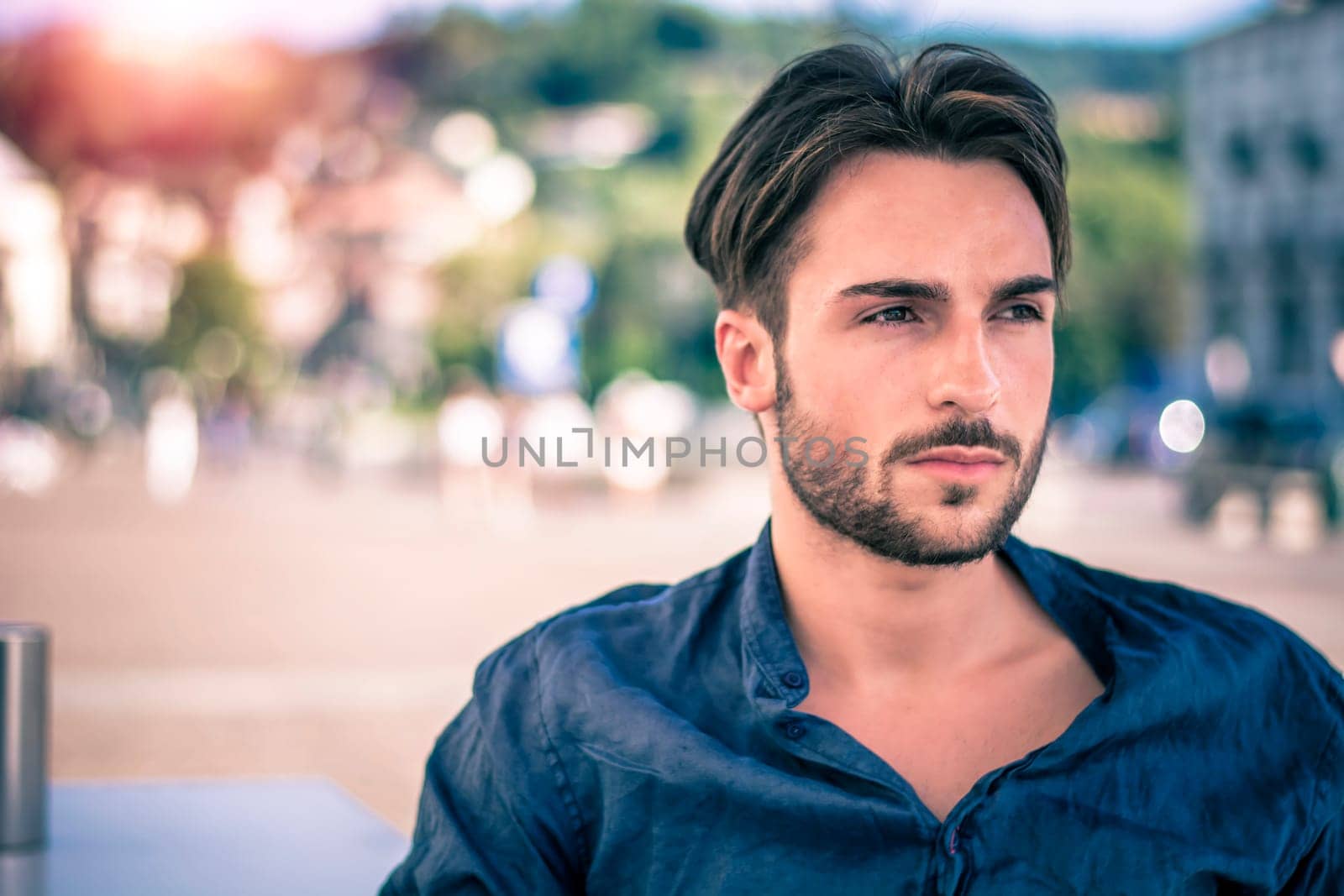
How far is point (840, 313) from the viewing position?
1765 mm

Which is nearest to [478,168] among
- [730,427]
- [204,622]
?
[730,427]

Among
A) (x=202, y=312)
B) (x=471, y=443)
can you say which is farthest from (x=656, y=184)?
(x=202, y=312)

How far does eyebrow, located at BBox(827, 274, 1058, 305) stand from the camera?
1.73 m

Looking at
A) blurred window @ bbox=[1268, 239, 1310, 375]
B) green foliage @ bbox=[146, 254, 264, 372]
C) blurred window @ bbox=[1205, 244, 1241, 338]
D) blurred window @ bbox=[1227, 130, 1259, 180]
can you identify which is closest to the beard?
blurred window @ bbox=[1227, 130, 1259, 180]

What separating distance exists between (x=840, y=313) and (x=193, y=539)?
13587 mm

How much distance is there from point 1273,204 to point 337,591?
19.6 meters

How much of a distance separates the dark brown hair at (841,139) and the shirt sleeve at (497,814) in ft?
1.96

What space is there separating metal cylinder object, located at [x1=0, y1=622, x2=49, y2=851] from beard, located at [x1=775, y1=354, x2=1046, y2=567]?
1398 mm

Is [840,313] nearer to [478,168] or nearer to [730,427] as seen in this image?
[730,427]

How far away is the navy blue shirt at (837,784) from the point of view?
1.62 meters

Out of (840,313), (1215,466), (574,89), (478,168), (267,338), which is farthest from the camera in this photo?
(267,338)

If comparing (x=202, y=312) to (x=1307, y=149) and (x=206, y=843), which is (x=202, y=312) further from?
(x=206, y=843)

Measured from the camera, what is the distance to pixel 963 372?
5.60ft

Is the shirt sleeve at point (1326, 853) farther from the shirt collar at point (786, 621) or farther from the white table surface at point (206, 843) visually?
the white table surface at point (206, 843)
